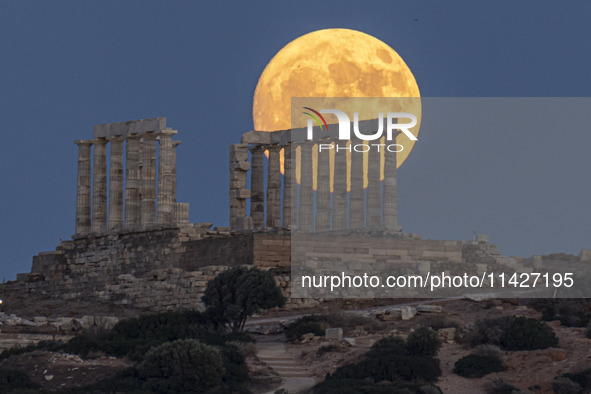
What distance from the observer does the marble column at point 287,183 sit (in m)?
91.8

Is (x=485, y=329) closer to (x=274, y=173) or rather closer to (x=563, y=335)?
(x=563, y=335)

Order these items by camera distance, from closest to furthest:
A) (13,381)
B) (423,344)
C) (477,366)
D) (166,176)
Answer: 1. (477,366)
2. (13,381)
3. (423,344)
4. (166,176)

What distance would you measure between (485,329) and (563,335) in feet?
9.14

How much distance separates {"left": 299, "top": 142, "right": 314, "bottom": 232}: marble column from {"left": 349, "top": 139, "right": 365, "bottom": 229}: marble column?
98.8 inches

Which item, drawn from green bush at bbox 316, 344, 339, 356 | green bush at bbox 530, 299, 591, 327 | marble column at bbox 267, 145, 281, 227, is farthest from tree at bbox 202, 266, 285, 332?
marble column at bbox 267, 145, 281, 227

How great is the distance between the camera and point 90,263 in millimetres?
85062

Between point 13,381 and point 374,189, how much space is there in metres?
37.5

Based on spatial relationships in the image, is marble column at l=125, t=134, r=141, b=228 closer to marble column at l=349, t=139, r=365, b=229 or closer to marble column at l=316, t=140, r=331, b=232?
marble column at l=316, t=140, r=331, b=232

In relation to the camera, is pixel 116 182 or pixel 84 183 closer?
pixel 116 182

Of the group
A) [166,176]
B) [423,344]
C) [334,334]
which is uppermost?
[166,176]

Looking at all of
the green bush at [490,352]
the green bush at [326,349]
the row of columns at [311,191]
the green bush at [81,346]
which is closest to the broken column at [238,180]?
the row of columns at [311,191]

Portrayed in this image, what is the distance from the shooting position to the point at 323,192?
91.8 m

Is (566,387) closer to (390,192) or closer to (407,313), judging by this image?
(407,313)

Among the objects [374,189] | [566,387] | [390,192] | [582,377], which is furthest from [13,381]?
[374,189]
